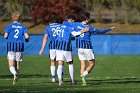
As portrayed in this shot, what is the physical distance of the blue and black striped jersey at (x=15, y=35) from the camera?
18.2 meters

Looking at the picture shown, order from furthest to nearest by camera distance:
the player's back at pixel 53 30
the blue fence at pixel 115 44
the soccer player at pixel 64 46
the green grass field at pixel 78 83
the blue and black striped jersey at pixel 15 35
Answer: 1. the blue fence at pixel 115 44
2. the player's back at pixel 53 30
3. the blue and black striped jersey at pixel 15 35
4. the soccer player at pixel 64 46
5. the green grass field at pixel 78 83

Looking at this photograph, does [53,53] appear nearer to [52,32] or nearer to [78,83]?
[52,32]

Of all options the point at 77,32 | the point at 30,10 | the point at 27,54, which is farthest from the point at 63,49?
the point at 30,10

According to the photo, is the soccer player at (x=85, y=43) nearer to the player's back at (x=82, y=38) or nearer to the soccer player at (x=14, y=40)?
the player's back at (x=82, y=38)

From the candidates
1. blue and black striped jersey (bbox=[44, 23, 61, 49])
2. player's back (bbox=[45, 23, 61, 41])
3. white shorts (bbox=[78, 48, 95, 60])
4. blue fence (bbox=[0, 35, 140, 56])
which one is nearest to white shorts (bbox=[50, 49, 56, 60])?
blue and black striped jersey (bbox=[44, 23, 61, 49])

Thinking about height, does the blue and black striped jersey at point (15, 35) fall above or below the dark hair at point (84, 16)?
below

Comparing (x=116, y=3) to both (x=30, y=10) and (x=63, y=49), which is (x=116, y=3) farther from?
(x=63, y=49)

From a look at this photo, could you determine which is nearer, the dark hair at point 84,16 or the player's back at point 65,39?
the player's back at point 65,39

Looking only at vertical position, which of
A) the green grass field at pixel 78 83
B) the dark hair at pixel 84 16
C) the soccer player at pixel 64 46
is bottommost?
the green grass field at pixel 78 83

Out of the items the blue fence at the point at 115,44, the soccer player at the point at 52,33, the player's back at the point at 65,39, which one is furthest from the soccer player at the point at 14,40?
the blue fence at the point at 115,44

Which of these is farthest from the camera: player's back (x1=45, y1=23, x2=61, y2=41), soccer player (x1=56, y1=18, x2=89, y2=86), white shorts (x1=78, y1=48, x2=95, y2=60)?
player's back (x1=45, y1=23, x2=61, y2=41)

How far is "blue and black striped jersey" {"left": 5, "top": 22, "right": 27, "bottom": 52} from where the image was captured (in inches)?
717

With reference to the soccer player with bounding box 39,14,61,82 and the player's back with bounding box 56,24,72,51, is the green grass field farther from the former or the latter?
the player's back with bounding box 56,24,72,51

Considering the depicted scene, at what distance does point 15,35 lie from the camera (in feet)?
59.9
